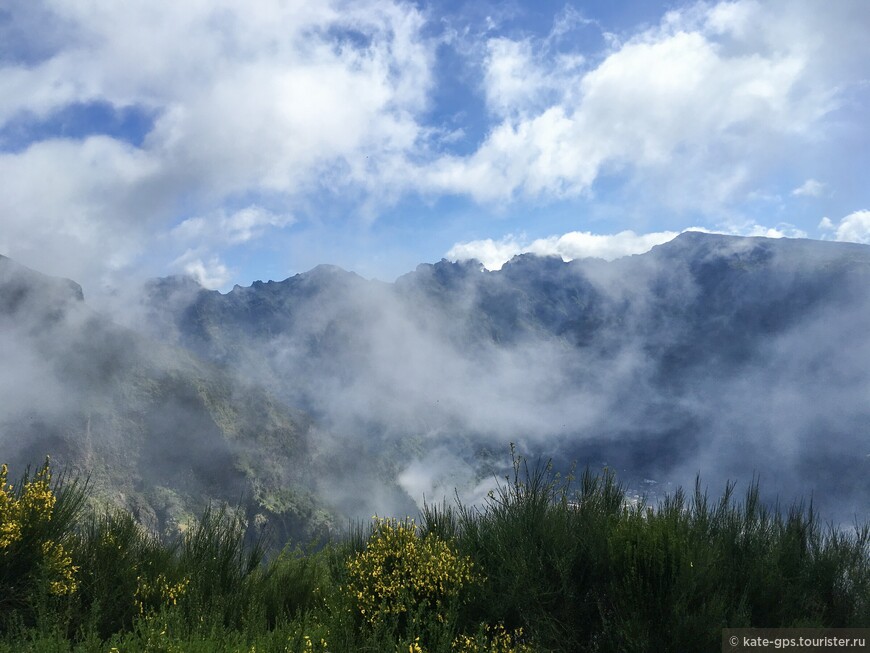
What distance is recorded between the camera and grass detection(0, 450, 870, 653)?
6.18 meters

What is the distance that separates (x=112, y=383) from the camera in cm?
16200

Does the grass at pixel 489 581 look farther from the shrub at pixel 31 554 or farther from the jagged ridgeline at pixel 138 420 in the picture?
the jagged ridgeline at pixel 138 420

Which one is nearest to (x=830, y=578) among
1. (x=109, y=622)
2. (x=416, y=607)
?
(x=416, y=607)

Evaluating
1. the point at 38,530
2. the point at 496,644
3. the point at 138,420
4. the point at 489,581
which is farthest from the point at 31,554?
the point at 138,420

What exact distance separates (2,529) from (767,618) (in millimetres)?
9490

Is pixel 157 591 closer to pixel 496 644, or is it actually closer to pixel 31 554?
pixel 31 554

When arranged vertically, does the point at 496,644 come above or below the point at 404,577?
below

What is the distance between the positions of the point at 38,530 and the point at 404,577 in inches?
201

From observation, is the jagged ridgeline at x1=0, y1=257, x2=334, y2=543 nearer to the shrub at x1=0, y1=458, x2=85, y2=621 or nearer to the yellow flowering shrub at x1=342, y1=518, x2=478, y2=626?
the shrub at x1=0, y1=458, x2=85, y2=621

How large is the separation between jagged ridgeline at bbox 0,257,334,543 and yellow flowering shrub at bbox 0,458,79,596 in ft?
454

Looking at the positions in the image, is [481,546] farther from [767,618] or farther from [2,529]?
[2,529]

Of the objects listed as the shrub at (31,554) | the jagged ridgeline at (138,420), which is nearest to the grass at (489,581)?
the shrub at (31,554)

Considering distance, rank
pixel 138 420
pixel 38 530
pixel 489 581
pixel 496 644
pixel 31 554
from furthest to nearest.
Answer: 1. pixel 138 420
2. pixel 38 530
3. pixel 31 554
4. pixel 489 581
5. pixel 496 644

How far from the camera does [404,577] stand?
7234mm
